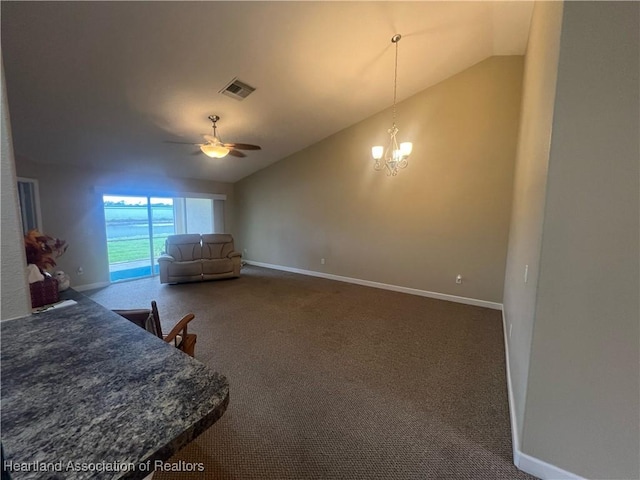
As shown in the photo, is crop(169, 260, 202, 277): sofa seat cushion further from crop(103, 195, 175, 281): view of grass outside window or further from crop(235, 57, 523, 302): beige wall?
crop(235, 57, 523, 302): beige wall

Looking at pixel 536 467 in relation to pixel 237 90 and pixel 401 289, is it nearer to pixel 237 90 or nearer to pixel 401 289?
pixel 401 289

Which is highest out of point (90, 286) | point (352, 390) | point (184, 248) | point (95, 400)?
point (95, 400)

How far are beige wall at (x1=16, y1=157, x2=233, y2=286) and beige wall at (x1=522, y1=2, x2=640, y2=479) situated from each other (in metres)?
6.42

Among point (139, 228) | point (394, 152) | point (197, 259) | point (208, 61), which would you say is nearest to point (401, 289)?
point (394, 152)

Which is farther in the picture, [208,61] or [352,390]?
[208,61]

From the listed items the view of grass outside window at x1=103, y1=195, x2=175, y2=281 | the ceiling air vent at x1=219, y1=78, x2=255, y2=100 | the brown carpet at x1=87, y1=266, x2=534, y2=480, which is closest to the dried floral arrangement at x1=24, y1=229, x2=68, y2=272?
the brown carpet at x1=87, y1=266, x2=534, y2=480

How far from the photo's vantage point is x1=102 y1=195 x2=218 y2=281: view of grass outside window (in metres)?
5.77

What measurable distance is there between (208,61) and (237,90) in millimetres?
575

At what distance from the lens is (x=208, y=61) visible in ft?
9.69

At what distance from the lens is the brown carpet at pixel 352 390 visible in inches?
65.1

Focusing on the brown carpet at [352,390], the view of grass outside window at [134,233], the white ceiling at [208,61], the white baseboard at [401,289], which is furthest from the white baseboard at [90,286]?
the white baseboard at [401,289]

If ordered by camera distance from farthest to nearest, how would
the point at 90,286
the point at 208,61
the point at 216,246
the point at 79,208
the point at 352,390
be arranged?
the point at 216,246 → the point at 90,286 → the point at 79,208 → the point at 208,61 → the point at 352,390

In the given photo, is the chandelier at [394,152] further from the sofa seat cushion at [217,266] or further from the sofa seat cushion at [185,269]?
the sofa seat cushion at [185,269]

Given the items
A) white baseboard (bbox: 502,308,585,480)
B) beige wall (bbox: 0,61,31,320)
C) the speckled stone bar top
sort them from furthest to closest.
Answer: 1. white baseboard (bbox: 502,308,585,480)
2. beige wall (bbox: 0,61,31,320)
3. the speckled stone bar top
